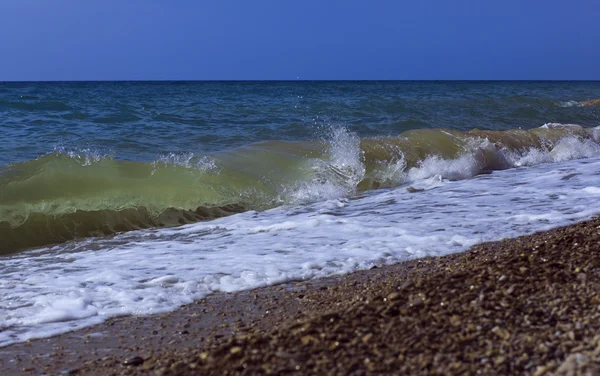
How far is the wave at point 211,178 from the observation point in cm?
614

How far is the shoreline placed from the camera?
2148 millimetres

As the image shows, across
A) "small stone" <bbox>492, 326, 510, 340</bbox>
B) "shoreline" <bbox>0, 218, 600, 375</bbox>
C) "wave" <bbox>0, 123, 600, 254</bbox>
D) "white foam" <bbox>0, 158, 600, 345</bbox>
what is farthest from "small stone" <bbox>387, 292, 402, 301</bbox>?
"wave" <bbox>0, 123, 600, 254</bbox>

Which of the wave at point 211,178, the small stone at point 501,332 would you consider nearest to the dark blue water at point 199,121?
the wave at point 211,178

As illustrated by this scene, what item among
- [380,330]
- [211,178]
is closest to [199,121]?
[211,178]

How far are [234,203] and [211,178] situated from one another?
2.56 feet

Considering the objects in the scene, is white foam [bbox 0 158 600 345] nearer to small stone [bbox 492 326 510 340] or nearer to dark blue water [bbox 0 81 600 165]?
small stone [bbox 492 326 510 340]

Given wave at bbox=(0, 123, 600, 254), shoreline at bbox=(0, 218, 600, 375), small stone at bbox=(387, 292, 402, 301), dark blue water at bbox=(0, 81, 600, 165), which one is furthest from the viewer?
dark blue water at bbox=(0, 81, 600, 165)

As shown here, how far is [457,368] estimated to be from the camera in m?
2.06

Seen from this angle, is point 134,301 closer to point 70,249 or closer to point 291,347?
point 291,347

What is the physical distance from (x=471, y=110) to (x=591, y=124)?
11.8 feet

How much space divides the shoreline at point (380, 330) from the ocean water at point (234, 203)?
0.32m

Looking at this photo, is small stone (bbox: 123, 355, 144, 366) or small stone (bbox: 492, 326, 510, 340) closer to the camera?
small stone (bbox: 492, 326, 510, 340)

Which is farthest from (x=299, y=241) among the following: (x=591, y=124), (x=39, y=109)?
(x=591, y=124)

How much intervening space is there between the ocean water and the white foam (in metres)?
0.02
